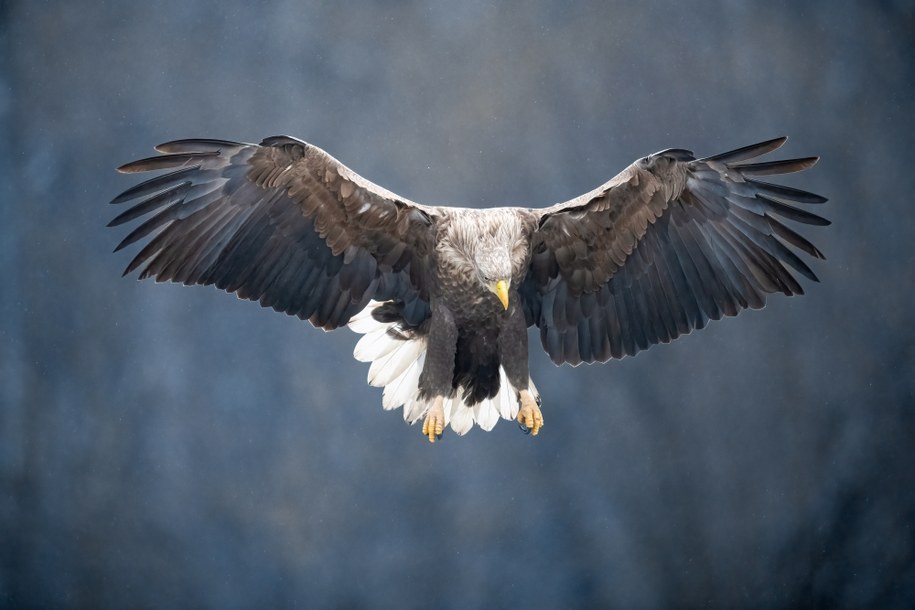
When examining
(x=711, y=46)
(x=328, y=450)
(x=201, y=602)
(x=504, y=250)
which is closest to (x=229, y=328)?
(x=328, y=450)

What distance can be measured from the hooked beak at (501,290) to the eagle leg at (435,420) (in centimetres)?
53

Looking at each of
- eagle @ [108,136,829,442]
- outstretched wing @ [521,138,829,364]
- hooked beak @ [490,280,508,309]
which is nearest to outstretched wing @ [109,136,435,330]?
eagle @ [108,136,829,442]

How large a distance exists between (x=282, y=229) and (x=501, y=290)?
0.98 meters

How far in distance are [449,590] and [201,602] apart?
1235 mm

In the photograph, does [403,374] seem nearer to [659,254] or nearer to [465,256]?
[465,256]

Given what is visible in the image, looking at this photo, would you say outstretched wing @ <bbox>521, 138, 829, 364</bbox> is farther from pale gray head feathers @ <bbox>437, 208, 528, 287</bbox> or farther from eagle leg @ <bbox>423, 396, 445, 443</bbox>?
eagle leg @ <bbox>423, 396, 445, 443</bbox>

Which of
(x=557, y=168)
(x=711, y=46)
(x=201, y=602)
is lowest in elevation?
(x=201, y=602)

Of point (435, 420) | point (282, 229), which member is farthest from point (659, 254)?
point (282, 229)

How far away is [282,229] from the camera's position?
479 cm

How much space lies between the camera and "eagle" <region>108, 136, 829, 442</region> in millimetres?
4570

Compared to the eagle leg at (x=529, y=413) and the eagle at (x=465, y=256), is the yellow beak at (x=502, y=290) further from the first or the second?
the eagle leg at (x=529, y=413)

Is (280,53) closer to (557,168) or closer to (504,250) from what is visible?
(557,168)

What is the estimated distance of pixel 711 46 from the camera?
627 centimetres

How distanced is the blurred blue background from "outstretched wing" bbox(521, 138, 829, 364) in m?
1.29
